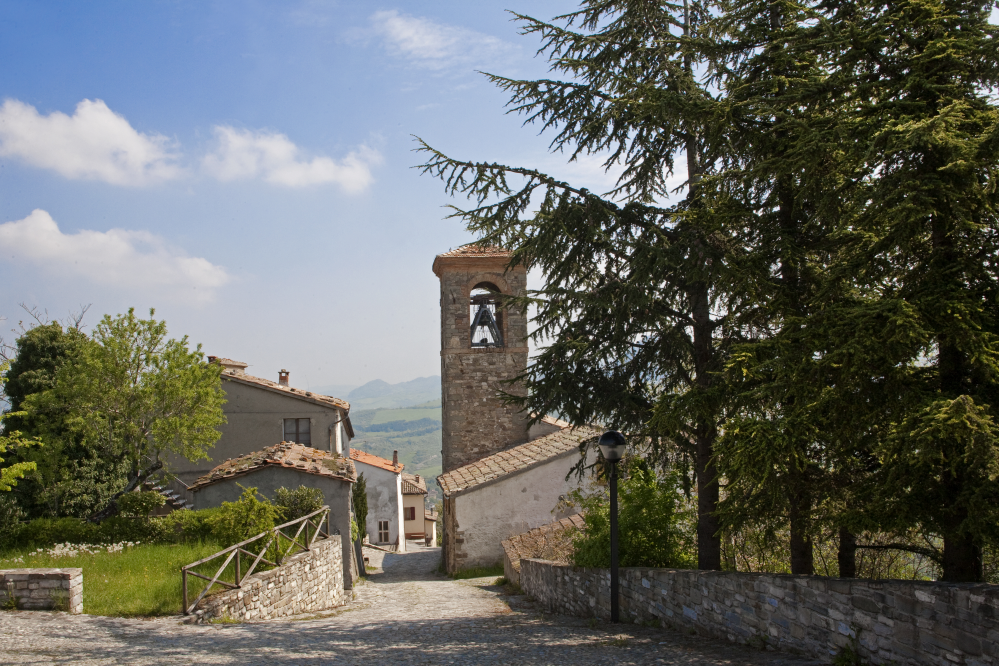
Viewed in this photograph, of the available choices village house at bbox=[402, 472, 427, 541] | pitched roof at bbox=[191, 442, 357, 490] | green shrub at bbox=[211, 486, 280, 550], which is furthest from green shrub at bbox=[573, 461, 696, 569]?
village house at bbox=[402, 472, 427, 541]

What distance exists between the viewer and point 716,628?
23.0 ft

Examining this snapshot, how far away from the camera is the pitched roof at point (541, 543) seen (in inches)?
544

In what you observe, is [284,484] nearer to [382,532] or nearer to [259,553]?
[259,553]

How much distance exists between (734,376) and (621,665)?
9.22 feet

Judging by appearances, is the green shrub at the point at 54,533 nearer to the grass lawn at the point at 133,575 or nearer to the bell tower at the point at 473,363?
the grass lawn at the point at 133,575

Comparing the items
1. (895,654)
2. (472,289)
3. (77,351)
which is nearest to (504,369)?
(472,289)

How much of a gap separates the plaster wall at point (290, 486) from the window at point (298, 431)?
6.81 metres

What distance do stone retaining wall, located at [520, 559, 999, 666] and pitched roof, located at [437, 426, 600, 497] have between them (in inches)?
395

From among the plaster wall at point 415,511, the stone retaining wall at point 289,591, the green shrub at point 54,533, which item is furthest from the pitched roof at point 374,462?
the green shrub at point 54,533

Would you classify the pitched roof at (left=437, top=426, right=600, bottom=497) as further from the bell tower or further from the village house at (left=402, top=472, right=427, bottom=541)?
the village house at (left=402, top=472, right=427, bottom=541)

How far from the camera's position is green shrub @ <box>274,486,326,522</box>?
1488cm

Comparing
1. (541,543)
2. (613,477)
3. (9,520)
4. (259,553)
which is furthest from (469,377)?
(613,477)

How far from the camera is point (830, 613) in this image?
5477 millimetres

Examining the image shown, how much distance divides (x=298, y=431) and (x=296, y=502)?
27.6ft
